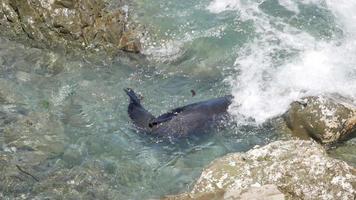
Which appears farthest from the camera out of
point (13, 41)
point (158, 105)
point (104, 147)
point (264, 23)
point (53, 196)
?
point (264, 23)

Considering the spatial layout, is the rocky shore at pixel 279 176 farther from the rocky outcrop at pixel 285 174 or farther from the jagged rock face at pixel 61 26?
the jagged rock face at pixel 61 26

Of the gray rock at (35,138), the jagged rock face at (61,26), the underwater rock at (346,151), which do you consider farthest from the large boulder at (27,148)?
the underwater rock at (346,151)

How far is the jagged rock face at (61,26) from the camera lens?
8812 mm

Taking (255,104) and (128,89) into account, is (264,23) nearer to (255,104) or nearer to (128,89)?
(255,104)

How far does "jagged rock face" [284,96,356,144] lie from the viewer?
7.19 metres

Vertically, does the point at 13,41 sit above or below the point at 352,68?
above

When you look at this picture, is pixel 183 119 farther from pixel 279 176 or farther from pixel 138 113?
pixel 279 176

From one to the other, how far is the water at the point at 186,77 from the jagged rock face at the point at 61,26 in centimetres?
27

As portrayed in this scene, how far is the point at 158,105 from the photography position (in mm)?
7996

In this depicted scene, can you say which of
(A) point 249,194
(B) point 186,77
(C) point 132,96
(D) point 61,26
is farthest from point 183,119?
(D) point 61,26

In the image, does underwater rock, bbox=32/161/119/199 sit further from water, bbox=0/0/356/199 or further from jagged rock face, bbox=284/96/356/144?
jagged rock face, bbox=284/96/356/144

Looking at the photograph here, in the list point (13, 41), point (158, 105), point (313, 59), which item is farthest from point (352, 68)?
point (13, 41)

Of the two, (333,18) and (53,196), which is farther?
(333,18)

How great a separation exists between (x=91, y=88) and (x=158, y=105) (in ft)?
3.65
